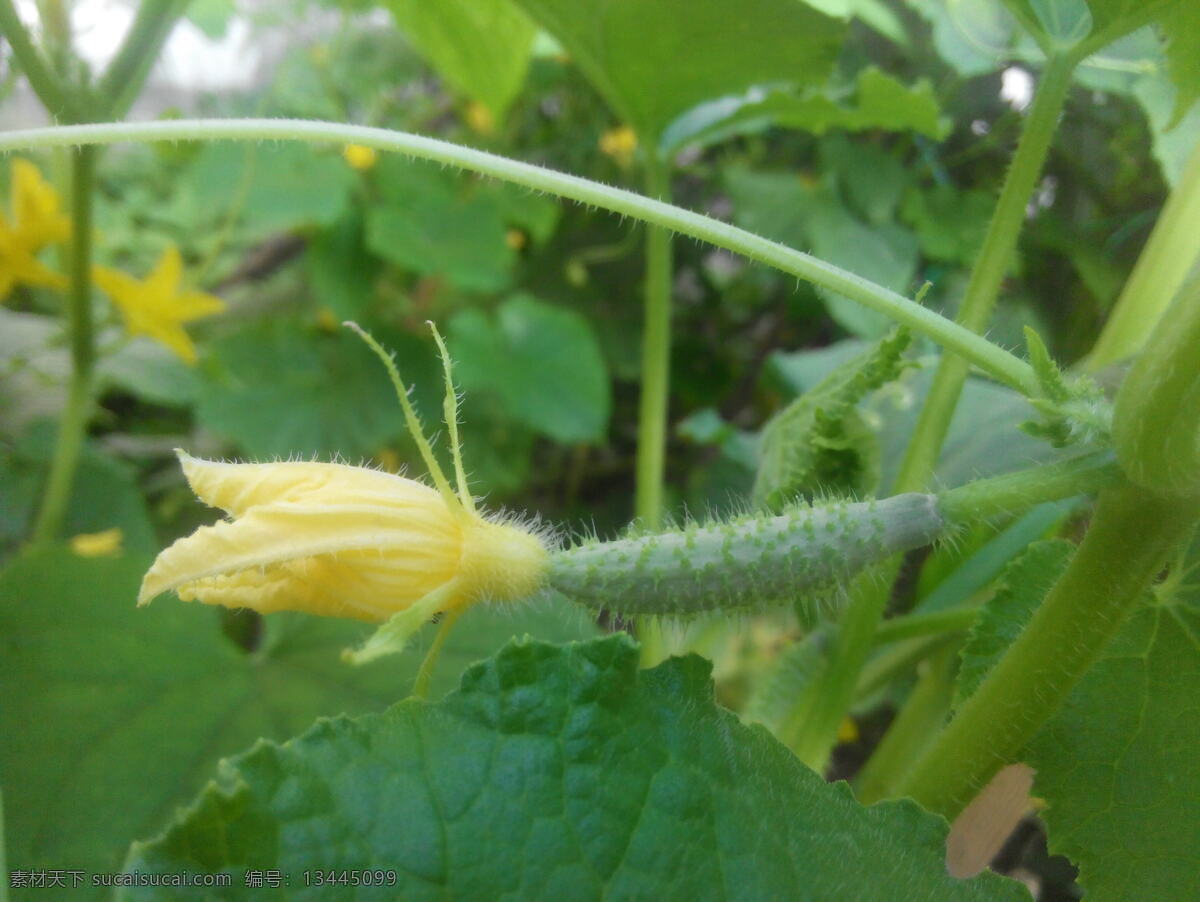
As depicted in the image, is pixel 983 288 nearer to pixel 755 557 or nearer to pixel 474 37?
pixel 755 557

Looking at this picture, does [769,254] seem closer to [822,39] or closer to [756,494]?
[756,494]

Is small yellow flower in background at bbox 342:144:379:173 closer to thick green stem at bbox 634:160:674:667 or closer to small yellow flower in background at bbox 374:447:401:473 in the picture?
small yellow flower in background at bbox 374:447:401:473

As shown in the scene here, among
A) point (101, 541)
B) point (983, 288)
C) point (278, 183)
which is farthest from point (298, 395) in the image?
point (983, 288)

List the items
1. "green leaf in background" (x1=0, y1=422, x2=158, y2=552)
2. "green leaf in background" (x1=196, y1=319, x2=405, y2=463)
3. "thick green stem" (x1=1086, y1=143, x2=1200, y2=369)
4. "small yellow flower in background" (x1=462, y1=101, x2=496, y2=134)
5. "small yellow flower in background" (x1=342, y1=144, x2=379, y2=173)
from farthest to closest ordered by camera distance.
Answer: "small yellow flower in background" (x1=462, y1=101, x2=496, y2=134)
"small yellow flower in background" (x1=342, y1=144, x2=379, y2=173)
"green leaf in background" (x1=196, y1=319, x2=405, y2=463)
"green leaf in background" (x1=0, y1=422, x2=158, y2=552)
"thick green stem" (x1=1086, y1=143, x2=1200, y2=369)

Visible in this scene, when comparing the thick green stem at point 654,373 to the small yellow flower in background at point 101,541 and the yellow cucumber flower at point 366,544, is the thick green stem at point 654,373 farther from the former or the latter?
the small yellow flower in background at point 101,541

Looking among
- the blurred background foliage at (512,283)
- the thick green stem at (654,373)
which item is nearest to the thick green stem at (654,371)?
the thick green stem at (654,373)

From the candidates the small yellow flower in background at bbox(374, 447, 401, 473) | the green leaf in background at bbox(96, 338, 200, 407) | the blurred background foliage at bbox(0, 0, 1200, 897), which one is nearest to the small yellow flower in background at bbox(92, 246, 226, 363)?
the blurred background foliage at bbox(0, 0, 1200, 897)
